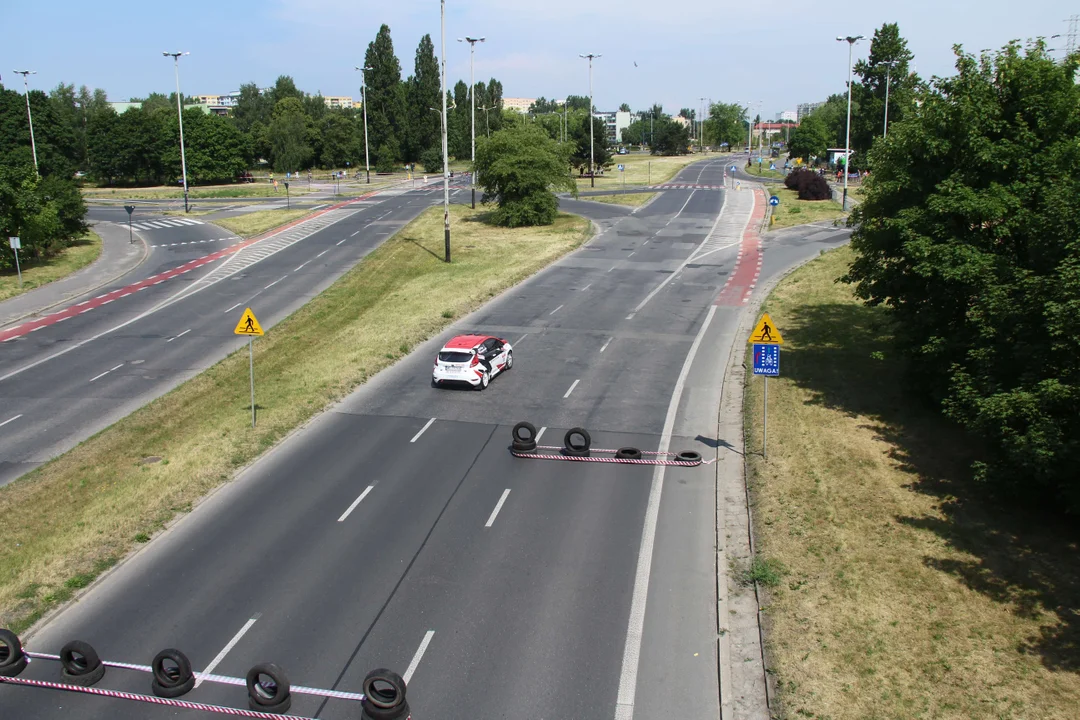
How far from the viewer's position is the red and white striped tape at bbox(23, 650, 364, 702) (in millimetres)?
12047

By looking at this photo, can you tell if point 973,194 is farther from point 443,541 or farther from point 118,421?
point 118,421

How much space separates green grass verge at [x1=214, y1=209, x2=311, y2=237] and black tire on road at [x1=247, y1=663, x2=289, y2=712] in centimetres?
5585

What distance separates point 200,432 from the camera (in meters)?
23.3

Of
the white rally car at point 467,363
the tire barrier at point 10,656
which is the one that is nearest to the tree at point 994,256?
the white rally car at point 467,363

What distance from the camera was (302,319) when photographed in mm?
37750

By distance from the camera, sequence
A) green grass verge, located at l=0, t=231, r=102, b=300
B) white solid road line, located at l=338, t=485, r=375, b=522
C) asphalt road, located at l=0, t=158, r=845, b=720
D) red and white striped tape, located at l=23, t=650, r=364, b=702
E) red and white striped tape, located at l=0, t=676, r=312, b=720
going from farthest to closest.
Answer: green grass verge, located at l=0, t=231, r=102, b=300, white solid road line, located at l=338, t=485, r=375, b=522, asphalt road, located at l=0, t=158, r=845, b=720, red and white striped tape, located at l=23, t=650, r=364, b=702, red and white striped tape, located at l=0, t=676, r=312, b=720

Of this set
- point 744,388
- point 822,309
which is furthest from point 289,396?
point 822,309

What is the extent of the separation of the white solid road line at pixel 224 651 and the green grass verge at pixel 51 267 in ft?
121

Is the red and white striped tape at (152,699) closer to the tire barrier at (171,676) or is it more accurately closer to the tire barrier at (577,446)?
the tire barrier at (171,676)

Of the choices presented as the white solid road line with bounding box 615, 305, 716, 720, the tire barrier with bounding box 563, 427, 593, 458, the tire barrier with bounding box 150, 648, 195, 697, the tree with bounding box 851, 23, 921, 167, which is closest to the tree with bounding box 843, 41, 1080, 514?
the white solid road line with bounding box 615, 305, 716, 720

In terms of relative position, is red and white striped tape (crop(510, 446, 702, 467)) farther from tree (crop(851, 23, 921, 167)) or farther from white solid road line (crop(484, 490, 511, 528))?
tree (crop(851, 23, 921, 167))

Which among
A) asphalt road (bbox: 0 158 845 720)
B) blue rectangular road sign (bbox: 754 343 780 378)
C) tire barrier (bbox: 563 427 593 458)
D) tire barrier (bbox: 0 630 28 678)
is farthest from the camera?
blue rectangular road sign (bbox: 754 343 780 378)

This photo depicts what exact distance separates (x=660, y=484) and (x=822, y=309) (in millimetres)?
20212

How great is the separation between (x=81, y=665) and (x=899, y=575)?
13.2m
